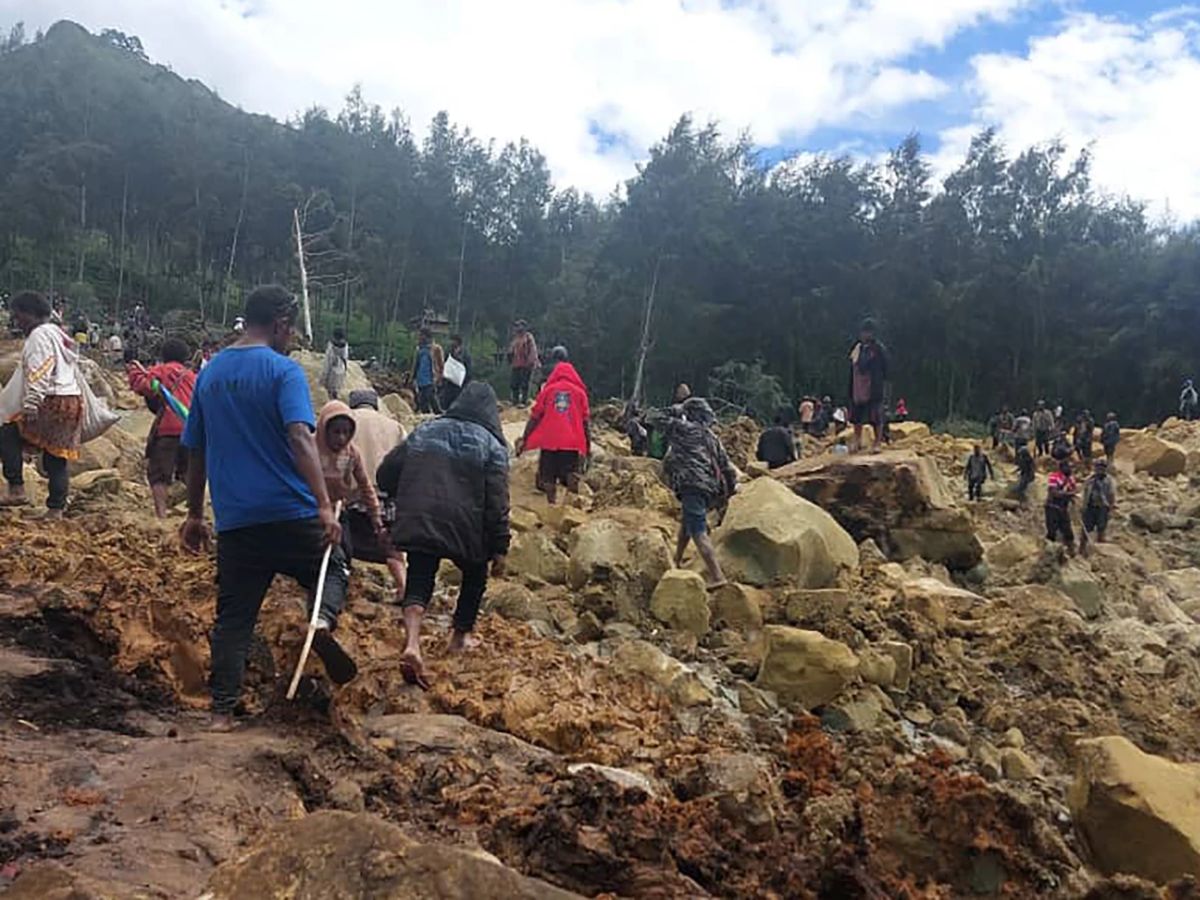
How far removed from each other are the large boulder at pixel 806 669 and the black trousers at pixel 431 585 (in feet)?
5.35

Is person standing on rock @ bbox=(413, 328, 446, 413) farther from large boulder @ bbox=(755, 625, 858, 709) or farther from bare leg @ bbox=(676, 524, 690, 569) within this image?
large boulder @ bbox=(755, 625, 858, 709)

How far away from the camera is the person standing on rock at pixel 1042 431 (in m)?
21.3

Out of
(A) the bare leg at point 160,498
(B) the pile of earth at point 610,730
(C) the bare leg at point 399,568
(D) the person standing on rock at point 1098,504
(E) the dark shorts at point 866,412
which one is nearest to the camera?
(B) the pile of earth at point 610,730

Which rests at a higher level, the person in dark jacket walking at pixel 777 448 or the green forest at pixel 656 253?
the green forest at pixel 656 253

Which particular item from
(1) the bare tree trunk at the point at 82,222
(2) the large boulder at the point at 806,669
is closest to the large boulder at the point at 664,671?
(2) the large boulder at the point at 806,669

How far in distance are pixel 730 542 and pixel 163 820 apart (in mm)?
5467

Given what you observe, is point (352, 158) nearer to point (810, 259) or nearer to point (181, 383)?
point (810, 259)

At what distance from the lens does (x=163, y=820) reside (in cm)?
269

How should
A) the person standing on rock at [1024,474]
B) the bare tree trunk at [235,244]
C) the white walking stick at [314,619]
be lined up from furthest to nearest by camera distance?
the bare tree trunk at [235,244] < the person standing on rock at [1024,474] < the white walking stick at [314,619]

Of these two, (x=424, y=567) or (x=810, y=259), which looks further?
(x=810, y=259)

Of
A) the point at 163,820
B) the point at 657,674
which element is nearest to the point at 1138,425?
the point at 657,674

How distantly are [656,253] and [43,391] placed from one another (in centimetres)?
3122

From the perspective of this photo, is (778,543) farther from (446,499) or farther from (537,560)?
(446,499)

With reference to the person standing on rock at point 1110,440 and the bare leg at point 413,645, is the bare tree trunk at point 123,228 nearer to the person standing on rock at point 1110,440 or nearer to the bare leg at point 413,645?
the person standing on rock at point 1110,440
